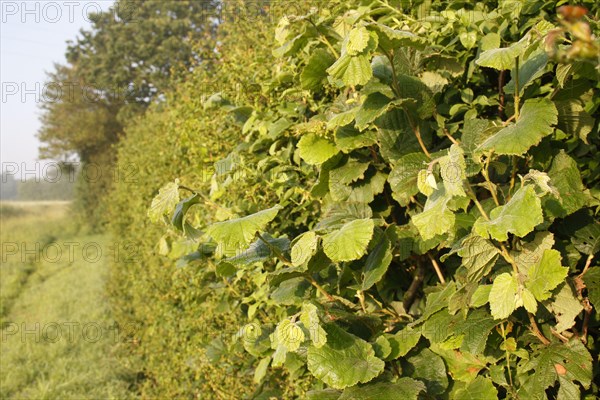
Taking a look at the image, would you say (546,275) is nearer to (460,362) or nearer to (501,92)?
(460,362)

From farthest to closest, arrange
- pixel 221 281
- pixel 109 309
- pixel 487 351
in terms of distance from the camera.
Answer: pixel 109 309
pixel 221 281
pixel 487 351

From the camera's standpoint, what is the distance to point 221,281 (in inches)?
Result: 100

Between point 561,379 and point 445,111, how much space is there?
801 mm

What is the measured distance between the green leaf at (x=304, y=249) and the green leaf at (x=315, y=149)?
29cm

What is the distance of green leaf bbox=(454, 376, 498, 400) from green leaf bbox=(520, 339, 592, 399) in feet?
0.26

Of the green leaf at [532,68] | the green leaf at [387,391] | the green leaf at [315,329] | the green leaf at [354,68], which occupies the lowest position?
the green leaf at [387,391]

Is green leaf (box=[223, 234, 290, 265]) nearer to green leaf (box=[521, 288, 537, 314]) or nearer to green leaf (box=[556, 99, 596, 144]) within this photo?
green leaf (box=[521, 288, 537, 314])

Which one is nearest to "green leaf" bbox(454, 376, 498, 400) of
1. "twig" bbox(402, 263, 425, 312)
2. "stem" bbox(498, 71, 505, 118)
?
"twig" bbox(402, 263, 425, 312)

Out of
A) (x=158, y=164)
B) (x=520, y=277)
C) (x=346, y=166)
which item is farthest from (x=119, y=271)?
(x=520, y=277)

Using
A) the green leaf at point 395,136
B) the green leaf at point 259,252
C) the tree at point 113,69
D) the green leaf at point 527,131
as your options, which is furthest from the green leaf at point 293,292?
the tree at point 113,69

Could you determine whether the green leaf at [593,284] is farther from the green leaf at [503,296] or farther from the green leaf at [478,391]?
the green leaf at [478,391]

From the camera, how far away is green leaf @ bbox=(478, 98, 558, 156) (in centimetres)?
104

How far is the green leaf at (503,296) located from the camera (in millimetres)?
1065

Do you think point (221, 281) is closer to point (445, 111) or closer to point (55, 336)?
point (445, 111)
